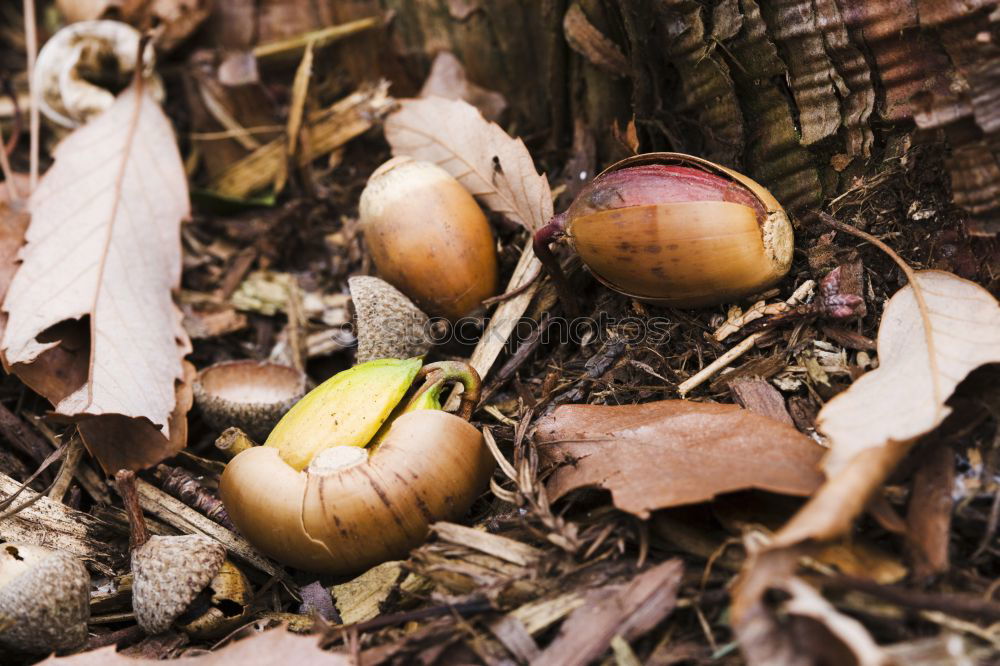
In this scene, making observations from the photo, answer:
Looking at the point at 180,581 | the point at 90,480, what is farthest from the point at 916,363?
the point at 90,480

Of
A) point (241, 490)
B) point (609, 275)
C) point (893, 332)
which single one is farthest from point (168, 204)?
point (893, 332)

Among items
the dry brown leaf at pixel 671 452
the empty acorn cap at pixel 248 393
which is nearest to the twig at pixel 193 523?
the empty acorn cap at pixel 248 393

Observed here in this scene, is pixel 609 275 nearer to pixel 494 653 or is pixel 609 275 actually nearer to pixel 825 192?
pixel 825 192

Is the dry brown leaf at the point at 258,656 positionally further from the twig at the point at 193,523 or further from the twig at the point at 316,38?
Result: the twig at the point at 316,38

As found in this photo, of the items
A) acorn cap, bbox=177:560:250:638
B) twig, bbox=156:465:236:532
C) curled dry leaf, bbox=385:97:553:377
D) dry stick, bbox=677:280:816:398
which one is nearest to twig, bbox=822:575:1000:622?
dry stick, bbox=677:280:816:398

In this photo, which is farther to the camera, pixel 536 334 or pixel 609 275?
pixel 536 334

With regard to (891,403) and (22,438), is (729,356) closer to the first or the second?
(891,403)
